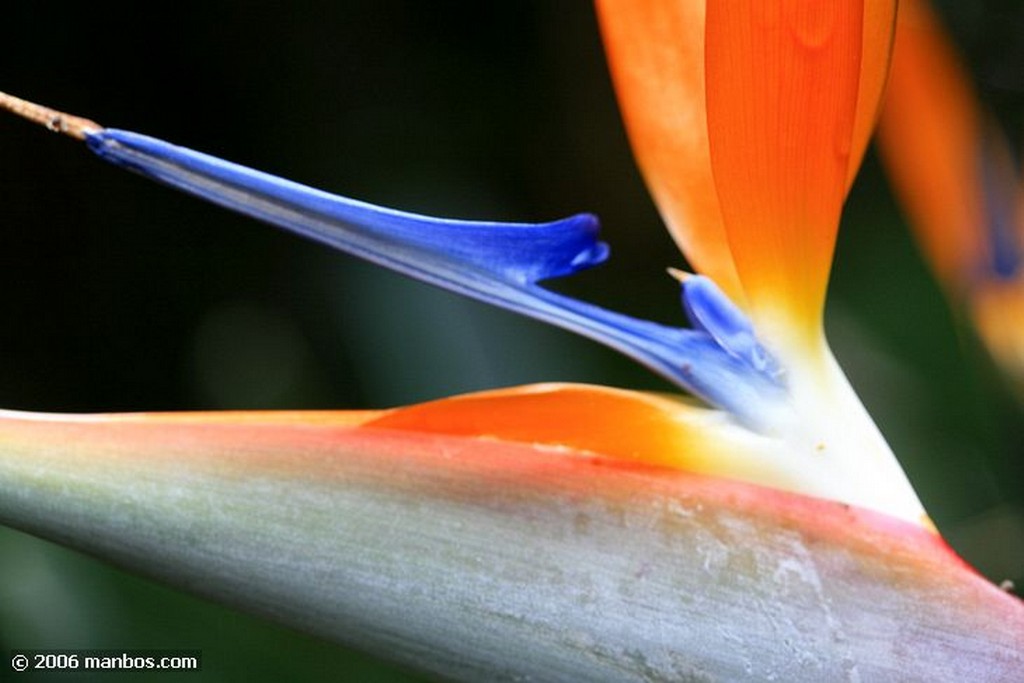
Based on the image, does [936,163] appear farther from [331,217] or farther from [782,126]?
[331,217]

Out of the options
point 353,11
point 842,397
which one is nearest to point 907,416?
point 842,397

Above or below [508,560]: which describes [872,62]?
above

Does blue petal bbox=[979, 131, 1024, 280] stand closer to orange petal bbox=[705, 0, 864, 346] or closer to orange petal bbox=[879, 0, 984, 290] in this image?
orange petal bbox=[879, 0, 984, 290]

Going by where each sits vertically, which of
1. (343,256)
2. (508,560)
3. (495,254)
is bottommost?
(508,560)

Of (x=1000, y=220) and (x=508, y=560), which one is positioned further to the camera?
(x=1000, y=220)

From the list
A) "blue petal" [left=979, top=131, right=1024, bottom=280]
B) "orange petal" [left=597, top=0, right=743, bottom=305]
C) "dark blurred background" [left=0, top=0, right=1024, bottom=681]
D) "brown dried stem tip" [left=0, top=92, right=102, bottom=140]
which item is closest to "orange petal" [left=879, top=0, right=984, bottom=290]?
"blue petal" [left=979, top=131, right=1024, bottom=280]

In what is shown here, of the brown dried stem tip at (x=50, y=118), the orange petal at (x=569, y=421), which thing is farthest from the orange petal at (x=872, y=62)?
the brown dried stem tip at (x=50, y=118)

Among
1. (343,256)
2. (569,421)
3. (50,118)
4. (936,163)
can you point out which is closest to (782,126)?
(569,421)
